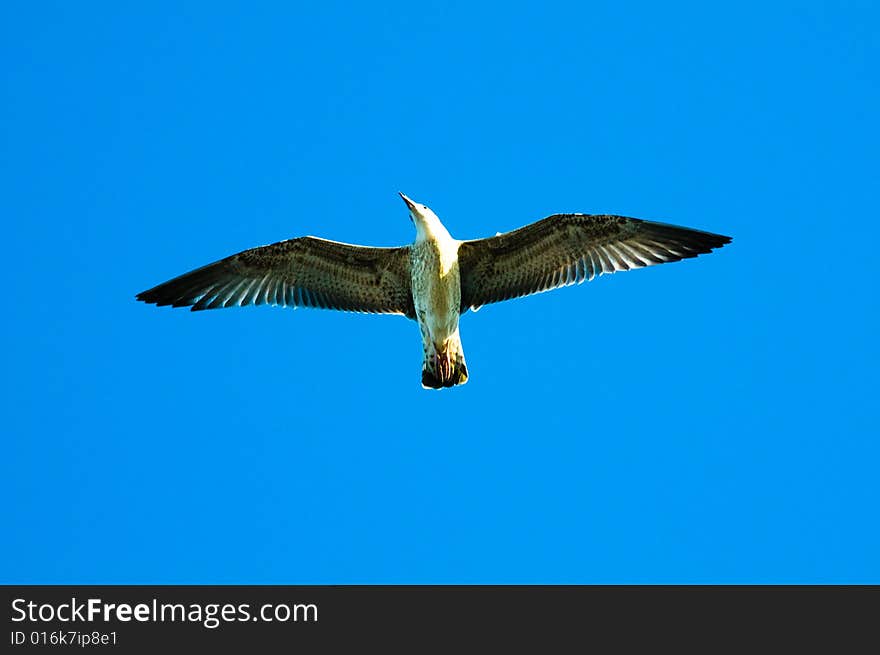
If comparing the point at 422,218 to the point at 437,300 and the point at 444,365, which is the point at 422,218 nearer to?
the point at 437,300

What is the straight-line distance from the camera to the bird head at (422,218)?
45.6 feet

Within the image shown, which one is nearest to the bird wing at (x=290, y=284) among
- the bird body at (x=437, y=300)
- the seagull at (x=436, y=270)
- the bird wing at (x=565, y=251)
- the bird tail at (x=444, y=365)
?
the seagull at (x=436, y=270)

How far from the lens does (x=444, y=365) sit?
46.5 feet

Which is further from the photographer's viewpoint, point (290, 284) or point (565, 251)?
point (290, 284)

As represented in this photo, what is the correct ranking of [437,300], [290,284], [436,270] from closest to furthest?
1. [436,270]
2. [437,300]
3. [290,284]

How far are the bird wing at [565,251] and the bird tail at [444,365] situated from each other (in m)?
0.60

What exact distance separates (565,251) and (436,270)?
1.72 metres

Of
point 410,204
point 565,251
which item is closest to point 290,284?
point 410,204

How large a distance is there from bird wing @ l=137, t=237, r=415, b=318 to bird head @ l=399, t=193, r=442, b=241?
834 mm

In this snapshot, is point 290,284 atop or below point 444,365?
atop

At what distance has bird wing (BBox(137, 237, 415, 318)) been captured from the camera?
14.7 meters

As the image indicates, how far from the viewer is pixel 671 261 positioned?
46.1 ft
